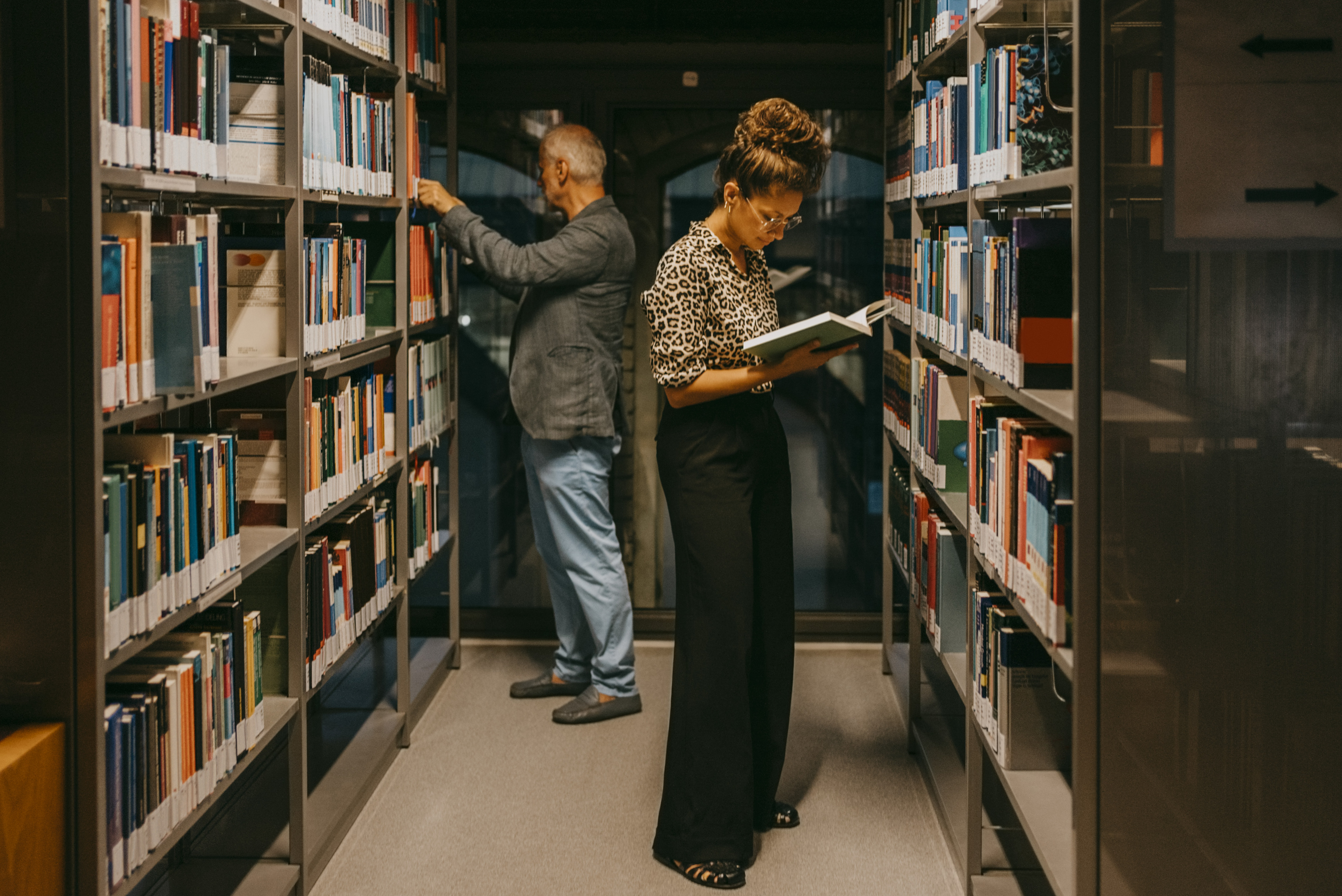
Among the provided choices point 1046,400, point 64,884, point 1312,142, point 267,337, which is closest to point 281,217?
point 267,337

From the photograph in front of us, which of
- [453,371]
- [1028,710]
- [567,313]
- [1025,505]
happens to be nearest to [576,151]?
[567,313]

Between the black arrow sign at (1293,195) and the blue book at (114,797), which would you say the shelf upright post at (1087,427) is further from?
the blue book at (114,797)

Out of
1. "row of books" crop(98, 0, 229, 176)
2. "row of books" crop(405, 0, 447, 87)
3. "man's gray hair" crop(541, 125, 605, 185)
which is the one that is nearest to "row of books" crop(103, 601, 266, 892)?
"row of books" crop(98, 0, 229, 176)

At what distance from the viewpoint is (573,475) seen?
421 centimetres

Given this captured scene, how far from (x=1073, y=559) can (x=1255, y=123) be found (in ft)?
2.33

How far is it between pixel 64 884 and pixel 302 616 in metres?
1.05

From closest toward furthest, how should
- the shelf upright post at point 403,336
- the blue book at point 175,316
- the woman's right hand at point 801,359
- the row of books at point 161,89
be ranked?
the row of books at point 161,89, the blue book at point 175,316, the woman's right hand at point 801,359, the shelf upright post at point 403,336

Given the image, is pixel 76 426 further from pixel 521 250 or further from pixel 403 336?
pixel 521 250

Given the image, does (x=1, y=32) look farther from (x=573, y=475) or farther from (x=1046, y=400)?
(x=573, y=475)

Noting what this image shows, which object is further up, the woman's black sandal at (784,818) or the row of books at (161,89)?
the row of books at (161,89)

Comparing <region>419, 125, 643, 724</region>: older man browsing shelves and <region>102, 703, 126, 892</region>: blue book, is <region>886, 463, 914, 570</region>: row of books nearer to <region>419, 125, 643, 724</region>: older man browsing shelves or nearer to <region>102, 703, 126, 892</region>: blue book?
<region>419, 125, 643, 724</region>: older man browsing shelves

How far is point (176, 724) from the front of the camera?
90.4 inches

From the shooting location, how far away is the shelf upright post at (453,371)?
460 centimetres

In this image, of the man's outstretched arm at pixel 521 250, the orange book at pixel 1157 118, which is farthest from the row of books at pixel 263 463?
the orange book at pixel 1157 118
